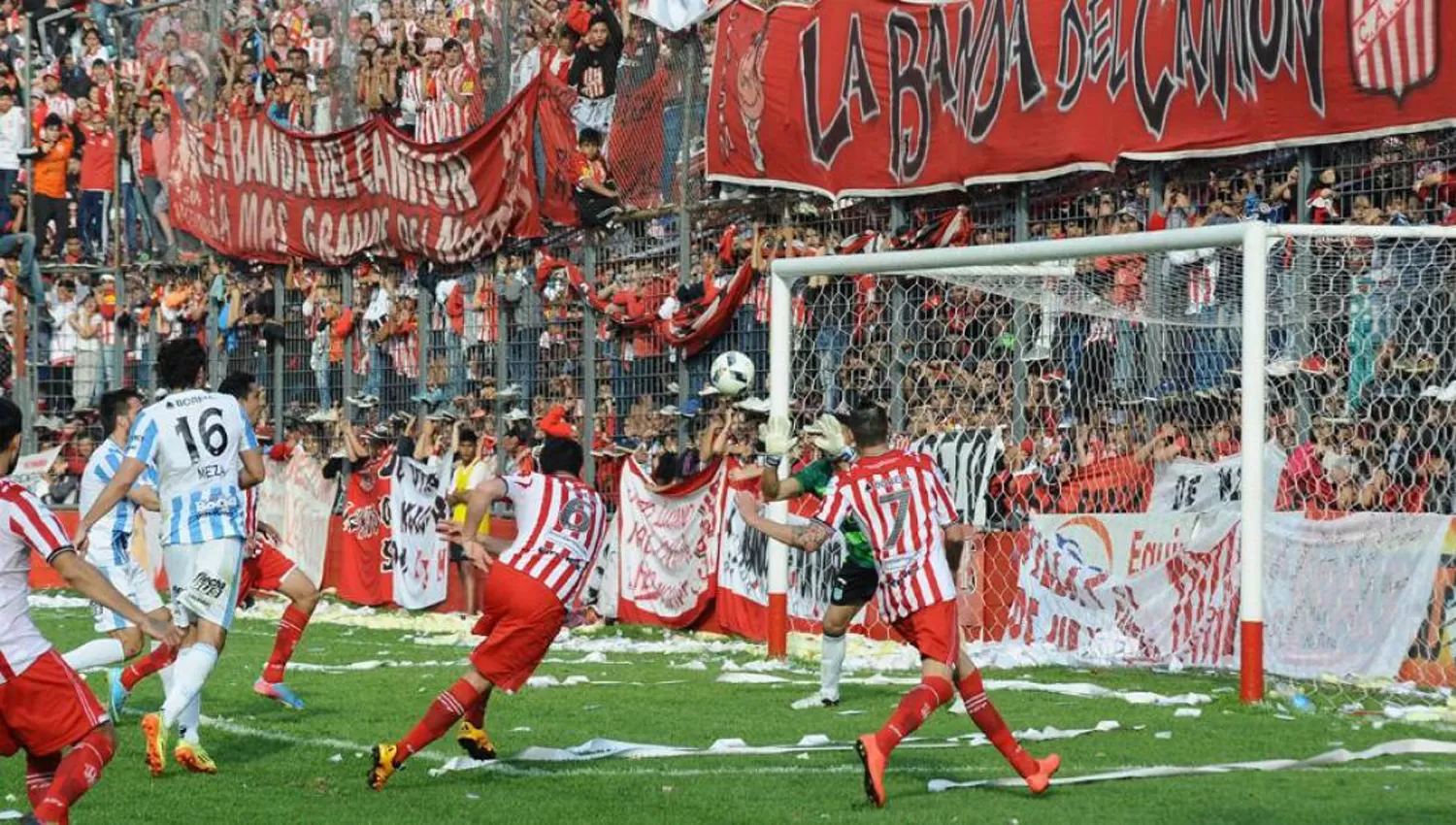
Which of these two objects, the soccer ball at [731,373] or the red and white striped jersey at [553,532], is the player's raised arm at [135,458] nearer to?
the red and white striped jersey at [553,532]

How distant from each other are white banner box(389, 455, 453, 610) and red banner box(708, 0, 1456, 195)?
520 cm

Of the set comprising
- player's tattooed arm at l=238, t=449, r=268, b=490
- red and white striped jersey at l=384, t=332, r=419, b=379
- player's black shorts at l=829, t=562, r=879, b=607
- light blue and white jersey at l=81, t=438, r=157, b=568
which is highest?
red and white striped jersey at l=384, t=332, r=419, b=379

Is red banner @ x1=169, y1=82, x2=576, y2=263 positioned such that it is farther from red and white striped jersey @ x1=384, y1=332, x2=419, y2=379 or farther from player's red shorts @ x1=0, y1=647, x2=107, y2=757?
player's red shorts @ x1=0, y1=647, x2=107, y2=757

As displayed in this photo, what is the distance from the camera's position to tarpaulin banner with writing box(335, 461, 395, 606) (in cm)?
2489

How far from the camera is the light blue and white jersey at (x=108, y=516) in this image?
44.2 ft

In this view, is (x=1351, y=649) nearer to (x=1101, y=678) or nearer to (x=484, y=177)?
(x=1101, y=678)

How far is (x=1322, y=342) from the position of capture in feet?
50.0

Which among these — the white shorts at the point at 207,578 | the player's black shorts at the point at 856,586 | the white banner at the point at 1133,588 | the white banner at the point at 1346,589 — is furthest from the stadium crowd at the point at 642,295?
the white shorts at the point at 207,578

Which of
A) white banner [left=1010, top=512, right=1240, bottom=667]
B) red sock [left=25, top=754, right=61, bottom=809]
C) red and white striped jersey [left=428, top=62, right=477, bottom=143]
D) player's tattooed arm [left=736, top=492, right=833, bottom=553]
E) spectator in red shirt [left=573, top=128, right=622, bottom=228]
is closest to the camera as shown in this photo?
red sock [left=25, top=754, right=61, bottom=809]

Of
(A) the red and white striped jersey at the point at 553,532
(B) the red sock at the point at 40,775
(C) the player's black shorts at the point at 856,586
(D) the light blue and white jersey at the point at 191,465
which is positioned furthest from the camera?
(C) the player's black shorts at the point at 856,586

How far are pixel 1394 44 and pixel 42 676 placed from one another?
36.7 ft

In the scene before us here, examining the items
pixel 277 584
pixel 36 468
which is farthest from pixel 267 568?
pixel 36 468

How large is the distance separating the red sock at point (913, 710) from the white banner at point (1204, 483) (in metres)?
6.22

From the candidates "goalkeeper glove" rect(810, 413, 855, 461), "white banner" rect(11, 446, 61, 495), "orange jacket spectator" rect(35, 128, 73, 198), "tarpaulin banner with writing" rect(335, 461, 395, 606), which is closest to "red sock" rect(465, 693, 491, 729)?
"goalkeeper glove" rect(810, 413, 855, 461)
